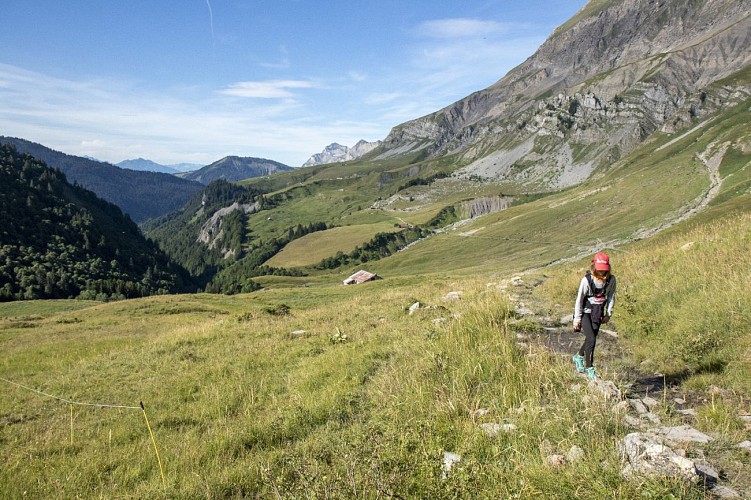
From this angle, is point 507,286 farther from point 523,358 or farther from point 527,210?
point 527,210

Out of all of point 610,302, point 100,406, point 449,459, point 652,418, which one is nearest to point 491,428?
point 449,459

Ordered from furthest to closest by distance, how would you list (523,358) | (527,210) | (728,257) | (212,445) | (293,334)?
(527,210) → (293,334) → (728,257) → (523,358) → (212,445)

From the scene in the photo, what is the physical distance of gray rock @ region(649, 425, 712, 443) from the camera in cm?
568

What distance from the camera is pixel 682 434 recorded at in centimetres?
587

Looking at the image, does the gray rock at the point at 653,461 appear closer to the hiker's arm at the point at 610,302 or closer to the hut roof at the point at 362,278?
the hiker's arm at the point at 610,302

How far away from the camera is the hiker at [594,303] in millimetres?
9562

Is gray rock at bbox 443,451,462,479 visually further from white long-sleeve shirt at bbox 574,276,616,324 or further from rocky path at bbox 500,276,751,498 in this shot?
white long-sleeve shirt at bbox 574,276,616,324

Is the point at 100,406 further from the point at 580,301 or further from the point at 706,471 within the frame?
the point at 706,471

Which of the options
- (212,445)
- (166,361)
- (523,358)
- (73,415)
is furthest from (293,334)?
(523,358)

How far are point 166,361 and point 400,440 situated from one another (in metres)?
13.3

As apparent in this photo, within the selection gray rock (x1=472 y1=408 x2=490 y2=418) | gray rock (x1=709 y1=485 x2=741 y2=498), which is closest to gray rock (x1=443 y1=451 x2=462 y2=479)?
gray rock (x1=472 y1=408 x2=490 y2=418)

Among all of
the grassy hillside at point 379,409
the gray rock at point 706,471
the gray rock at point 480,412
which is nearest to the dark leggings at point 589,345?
the grassy hillside at point 379,409

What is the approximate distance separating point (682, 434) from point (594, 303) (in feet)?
14.6

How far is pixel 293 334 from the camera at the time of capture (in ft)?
61.9
